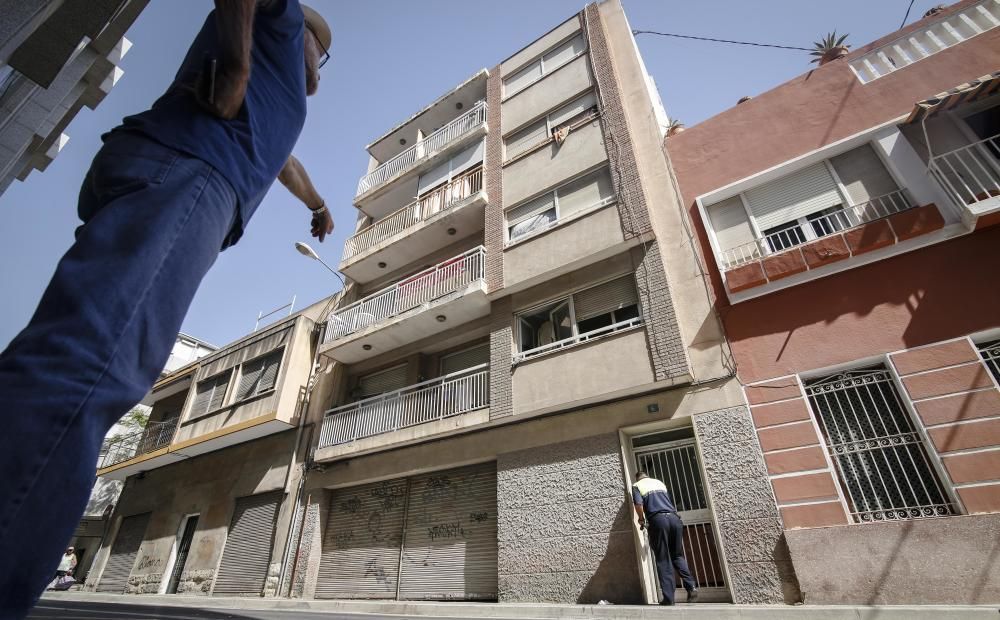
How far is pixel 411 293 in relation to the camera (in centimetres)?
1290

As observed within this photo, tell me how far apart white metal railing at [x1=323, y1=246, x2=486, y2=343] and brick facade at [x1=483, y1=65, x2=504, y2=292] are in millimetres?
326

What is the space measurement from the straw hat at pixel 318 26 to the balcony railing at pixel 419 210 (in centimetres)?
1142

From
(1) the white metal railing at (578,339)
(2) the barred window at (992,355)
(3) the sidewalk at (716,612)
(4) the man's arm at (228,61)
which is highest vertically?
(1) the white metal railing at (578,339)

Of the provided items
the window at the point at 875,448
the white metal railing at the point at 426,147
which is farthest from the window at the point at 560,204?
the window at the point at 875,448

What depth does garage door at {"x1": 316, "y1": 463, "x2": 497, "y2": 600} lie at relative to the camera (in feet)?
30.2

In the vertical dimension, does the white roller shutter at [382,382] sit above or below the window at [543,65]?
below

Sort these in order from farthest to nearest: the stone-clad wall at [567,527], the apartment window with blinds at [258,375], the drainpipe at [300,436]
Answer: the apartment window with blinds at [258,375] → the drainpipe at [300,436] → the stone-clad wall at [567,527]

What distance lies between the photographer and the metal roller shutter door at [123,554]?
14.9 metres

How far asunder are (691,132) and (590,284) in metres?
4.24

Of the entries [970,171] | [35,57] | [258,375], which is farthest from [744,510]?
[258,375]

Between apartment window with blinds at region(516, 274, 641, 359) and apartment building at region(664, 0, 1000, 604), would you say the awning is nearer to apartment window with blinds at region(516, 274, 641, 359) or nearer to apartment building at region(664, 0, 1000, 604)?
apartment building at region(664, 0, 1000, 604)

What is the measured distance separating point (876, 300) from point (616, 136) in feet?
21.3

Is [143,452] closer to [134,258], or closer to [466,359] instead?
[466,359]

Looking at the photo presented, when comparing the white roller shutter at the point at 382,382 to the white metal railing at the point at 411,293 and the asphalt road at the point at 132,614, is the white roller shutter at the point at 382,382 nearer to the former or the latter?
the white metal railing at the point at 411,293
